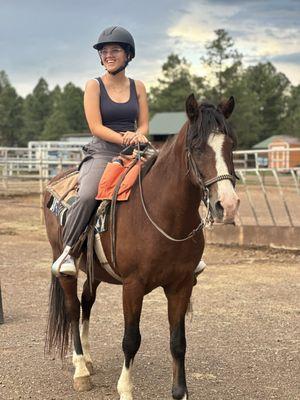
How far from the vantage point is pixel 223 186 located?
2.90m

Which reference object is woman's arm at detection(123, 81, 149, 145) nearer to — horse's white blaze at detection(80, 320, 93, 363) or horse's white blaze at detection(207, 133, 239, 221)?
horse's white blaze at detection(207, 133, 239, 221)

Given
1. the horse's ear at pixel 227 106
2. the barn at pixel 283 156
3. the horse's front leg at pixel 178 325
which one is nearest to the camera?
the horse's ear at pixel 227 106

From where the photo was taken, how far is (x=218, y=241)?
34.9 ft

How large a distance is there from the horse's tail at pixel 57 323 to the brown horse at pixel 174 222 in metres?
0.93

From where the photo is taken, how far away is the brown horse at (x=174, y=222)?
9.94 feet

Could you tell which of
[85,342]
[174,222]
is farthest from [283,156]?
[174,222]

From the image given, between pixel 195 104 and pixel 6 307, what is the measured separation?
4264 millimetres

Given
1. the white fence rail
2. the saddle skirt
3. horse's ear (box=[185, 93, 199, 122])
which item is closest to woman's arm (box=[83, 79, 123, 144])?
the saddle skirt

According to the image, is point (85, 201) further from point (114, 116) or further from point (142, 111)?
point (142, 111)

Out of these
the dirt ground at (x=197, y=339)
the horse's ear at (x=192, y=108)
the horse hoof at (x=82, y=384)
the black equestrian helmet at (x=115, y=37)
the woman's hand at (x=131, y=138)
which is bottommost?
the dirt ground at (x=197, y=339)

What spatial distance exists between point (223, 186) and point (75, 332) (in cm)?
216

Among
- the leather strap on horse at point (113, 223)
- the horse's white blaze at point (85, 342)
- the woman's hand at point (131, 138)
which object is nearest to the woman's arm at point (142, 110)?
the woman's hand at point (131, 138)

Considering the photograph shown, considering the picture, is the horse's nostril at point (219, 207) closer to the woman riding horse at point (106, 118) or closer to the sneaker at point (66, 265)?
the woman riding horse at point (106, 118)

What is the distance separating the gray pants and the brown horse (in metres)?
0.22
